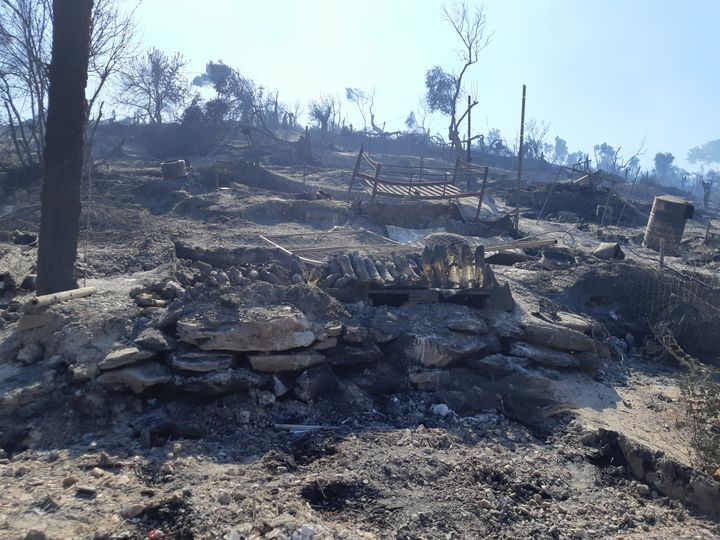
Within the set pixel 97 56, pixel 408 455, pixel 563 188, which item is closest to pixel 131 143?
pixel 97 56

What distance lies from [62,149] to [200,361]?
277cm

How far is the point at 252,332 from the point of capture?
507 cm

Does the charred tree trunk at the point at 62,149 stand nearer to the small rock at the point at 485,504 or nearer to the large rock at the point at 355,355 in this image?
the large rock at the point at 355,355

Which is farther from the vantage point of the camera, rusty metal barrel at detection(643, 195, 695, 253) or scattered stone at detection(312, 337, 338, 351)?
rusty metal barrel at detection(643, 195, 695, 253)

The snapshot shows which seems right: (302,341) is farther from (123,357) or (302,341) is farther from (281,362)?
(123,357)

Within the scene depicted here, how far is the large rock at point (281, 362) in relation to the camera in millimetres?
5031

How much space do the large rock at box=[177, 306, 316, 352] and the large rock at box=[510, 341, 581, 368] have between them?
229cm

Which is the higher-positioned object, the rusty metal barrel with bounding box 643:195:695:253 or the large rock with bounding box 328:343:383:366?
the rusty metal barrel with bounding box 643:195:695:253

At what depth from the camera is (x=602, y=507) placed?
12.9ft

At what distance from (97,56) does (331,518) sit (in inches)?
513

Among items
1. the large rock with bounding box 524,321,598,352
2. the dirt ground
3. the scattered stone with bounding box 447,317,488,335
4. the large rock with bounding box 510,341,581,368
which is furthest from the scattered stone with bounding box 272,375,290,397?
the large rock with bounding box 524,321,598,352

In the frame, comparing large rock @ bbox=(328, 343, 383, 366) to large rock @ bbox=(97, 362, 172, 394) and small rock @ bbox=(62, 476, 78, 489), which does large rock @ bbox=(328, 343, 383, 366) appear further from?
small rock @ bbox=(62, 476, 78, 489)

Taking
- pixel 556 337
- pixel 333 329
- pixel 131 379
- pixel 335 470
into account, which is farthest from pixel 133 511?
pixel 556 337

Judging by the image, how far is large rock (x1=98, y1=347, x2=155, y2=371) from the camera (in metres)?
4.67
